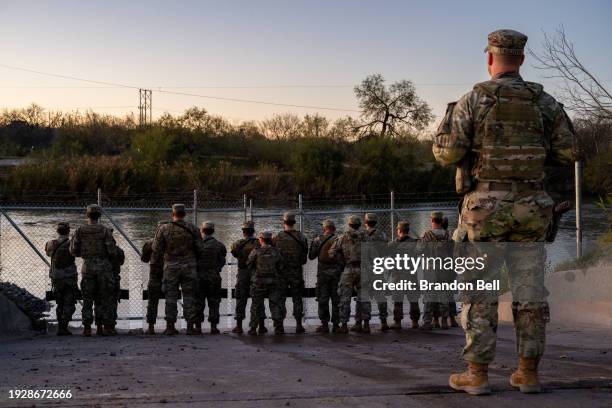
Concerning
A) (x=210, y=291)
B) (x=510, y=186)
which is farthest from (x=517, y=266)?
(x=210, y=291)

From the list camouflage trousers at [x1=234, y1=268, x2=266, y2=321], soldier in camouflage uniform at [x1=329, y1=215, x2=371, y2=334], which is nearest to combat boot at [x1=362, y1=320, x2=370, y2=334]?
soldier in camouflage uniform at [x1=329, y1=215, x2=371, y2=334]

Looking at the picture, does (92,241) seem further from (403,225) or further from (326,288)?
(403,225)

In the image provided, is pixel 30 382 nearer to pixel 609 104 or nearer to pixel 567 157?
pixel 567 157

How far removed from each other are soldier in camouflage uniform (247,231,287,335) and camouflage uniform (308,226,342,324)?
0.60 m

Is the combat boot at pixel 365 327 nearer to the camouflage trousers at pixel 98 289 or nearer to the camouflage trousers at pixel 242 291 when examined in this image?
the camouflage trousers at pixel 242 291

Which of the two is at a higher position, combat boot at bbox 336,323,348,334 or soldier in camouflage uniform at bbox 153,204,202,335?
soldier in camouflage uniform at bbox 153,204,202,335

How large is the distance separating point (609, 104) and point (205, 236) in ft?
22.8

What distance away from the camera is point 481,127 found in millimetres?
5027

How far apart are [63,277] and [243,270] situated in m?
2.53

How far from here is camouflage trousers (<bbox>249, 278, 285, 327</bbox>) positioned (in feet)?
37.8

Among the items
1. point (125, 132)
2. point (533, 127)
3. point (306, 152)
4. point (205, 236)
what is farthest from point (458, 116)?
point (125, 132)

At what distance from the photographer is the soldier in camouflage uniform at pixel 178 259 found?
1152 centimetres

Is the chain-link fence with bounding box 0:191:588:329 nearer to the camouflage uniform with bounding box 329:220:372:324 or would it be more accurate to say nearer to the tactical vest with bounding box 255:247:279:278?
the camouflage uniform with bounding box 329:220:372:324

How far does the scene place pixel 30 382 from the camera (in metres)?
5.79
